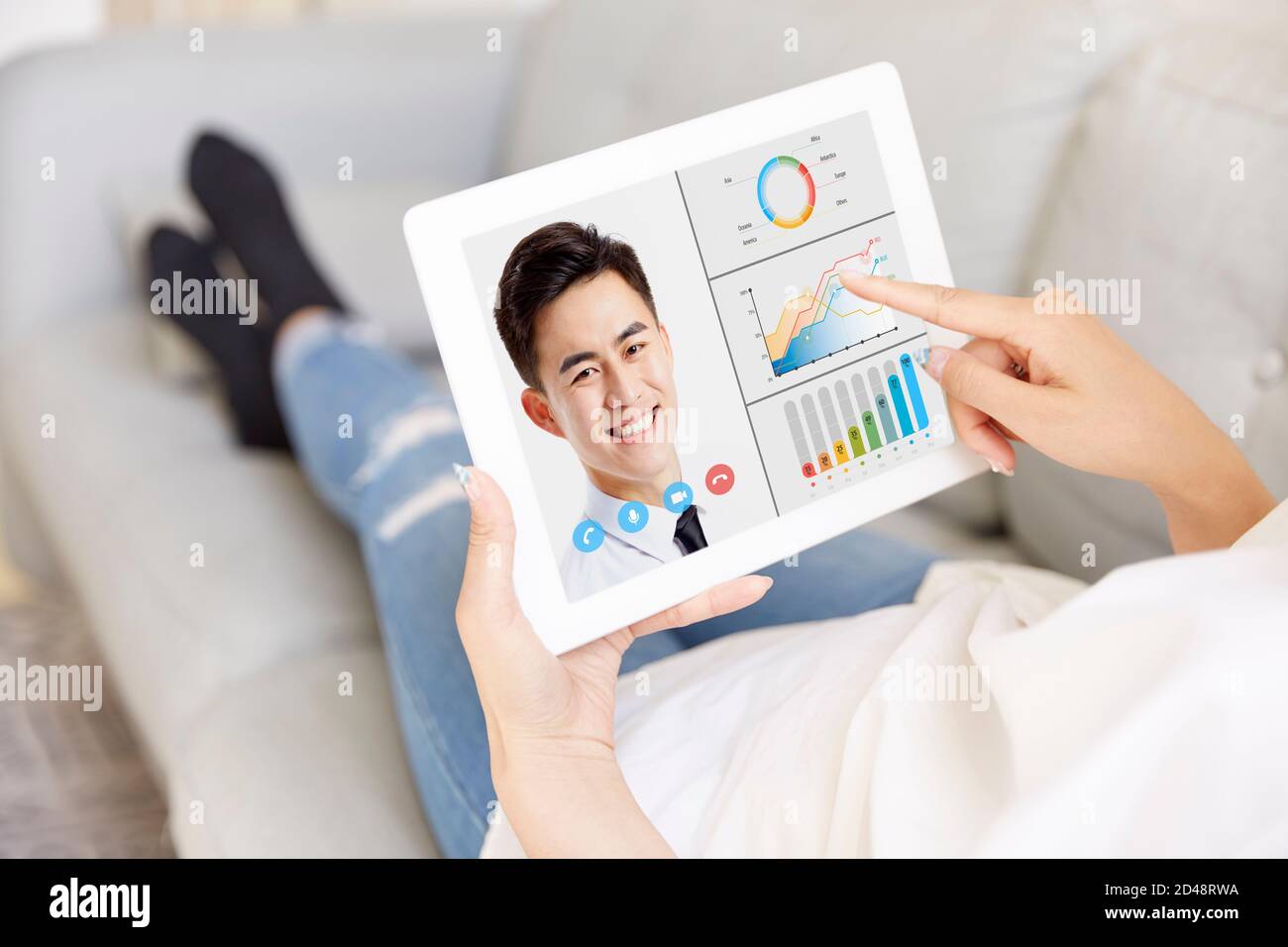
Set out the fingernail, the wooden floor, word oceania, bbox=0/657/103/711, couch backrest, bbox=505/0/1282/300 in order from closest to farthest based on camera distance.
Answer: the fingernail < couch backrest, bbox=505/0/1282/300 < the wooden floor < word oceania, bbox=0/657/103/711

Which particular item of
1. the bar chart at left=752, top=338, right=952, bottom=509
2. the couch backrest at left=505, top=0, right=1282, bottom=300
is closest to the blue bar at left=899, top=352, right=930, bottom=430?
the bar chart at left=752, top=338, right=952, bottom=509

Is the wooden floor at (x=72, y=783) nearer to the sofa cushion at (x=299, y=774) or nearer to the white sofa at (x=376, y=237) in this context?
the white sofa at (x=376, y=237)

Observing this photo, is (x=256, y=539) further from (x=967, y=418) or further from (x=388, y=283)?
(x=967, y=418)

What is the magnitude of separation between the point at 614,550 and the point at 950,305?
0.23 meters

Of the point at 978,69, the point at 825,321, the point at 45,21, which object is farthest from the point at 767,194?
the point at 45,21

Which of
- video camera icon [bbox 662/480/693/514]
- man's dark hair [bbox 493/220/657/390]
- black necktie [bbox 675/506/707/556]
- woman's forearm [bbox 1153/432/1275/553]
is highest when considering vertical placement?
man's dark hair [bbox 493/220/657/390]

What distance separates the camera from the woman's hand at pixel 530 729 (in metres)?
0.52

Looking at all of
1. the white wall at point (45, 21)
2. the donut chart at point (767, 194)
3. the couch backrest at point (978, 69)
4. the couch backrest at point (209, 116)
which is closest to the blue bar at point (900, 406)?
the donut chart at point (767, 194)

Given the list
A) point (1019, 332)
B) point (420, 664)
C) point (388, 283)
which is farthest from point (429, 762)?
point (388, 283)

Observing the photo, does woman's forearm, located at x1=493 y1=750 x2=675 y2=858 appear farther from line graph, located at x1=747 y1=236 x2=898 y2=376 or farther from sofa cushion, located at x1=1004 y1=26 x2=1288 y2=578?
sofa cushion, located at x1=1004 y1=26 x2=1288 y2=578

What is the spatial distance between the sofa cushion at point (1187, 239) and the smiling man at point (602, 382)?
42 centimetres

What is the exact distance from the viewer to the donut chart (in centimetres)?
60

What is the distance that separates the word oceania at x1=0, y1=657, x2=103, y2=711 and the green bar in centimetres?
111
